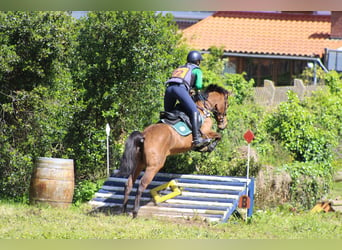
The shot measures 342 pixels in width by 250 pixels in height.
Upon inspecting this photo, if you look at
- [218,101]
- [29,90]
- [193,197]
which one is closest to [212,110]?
[218,101]

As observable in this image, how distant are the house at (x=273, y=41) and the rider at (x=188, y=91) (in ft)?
52.2

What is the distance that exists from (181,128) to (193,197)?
1.09 m

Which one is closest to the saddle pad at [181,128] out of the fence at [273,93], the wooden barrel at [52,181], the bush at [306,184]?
the wooden barrel at [52,181]

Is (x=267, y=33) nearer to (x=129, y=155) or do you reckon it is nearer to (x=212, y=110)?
(x=212, y=110)

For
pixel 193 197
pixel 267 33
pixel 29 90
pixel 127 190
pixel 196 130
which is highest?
pixel 267 33

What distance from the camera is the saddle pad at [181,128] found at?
9711 mm

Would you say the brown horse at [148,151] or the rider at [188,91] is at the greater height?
the rider at [188,91]

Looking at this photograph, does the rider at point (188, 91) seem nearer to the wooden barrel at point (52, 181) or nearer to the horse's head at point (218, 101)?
the horse's head at point (218, 101)

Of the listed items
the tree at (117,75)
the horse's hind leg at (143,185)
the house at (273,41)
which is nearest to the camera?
the horse's hind leg at (143,185)

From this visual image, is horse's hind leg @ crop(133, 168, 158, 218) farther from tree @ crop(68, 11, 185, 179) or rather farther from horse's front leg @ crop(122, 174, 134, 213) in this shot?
tree @ crop(68, 11, 185, 179)

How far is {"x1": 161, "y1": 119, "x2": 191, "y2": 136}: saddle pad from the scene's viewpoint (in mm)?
9711

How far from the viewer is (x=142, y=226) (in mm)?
8633

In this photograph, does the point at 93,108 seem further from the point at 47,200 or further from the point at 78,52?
the point at 47,200

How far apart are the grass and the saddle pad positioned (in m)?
1.35
